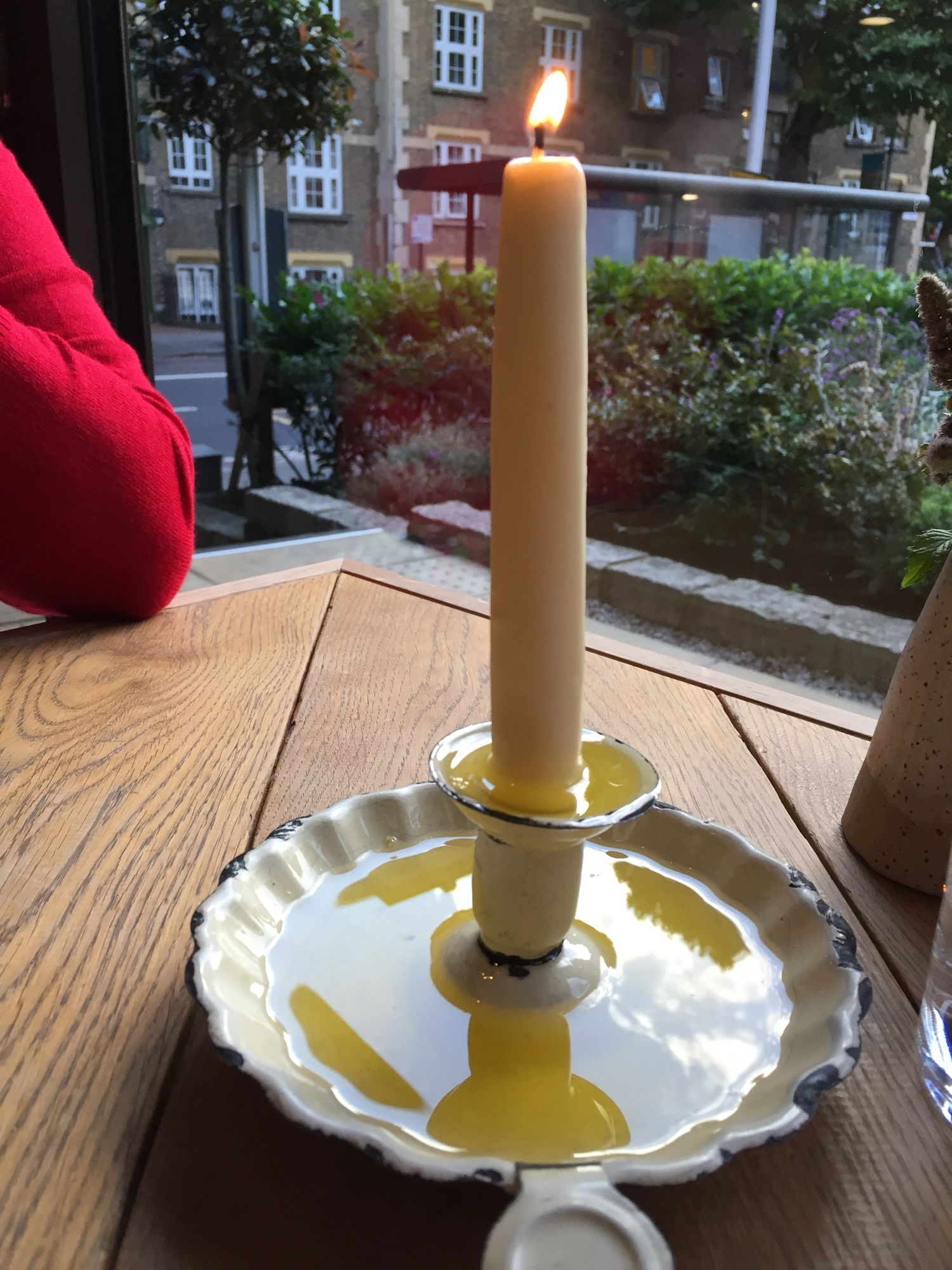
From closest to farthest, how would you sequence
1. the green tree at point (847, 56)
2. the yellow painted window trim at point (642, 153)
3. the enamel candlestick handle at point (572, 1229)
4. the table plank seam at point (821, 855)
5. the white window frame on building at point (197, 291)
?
the enamel candlestick handle at point (572, 1229) → the table plank seam at point (821, 855) → the green tree at point (847, 56) → the yellow painted window trim at point (642, 153) → the white window frame on building at point (197, 291)

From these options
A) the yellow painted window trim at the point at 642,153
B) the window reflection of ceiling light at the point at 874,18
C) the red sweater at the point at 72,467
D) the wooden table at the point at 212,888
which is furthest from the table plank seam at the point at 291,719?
the window reflection of ceiling light at the point at 874,18

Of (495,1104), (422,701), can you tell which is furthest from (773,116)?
(495,1104)

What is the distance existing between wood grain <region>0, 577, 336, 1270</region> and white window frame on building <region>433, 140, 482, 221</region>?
1.16m

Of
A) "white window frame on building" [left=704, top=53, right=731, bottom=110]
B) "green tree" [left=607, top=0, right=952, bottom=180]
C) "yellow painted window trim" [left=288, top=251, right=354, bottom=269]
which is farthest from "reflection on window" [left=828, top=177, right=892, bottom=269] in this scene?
"yellow painted window trim" [left=288, top=251, right=354, bottom=269]

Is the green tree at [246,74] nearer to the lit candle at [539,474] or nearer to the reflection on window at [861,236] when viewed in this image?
the reflection on window at [861,236]

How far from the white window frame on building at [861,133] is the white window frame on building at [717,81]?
20 cm

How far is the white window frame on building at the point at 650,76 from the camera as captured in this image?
150cm

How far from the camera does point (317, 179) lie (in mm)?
1775

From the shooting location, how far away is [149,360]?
5.82ft

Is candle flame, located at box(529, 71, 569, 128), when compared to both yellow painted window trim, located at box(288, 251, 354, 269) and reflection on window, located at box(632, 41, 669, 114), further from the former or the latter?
yellow painted window trim, located at box(288, 251, 354, 269)

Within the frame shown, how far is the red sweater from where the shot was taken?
76 centimetres

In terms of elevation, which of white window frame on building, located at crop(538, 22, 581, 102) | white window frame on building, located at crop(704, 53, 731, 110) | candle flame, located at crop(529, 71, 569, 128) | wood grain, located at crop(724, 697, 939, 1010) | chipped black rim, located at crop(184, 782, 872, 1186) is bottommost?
wood grain, located at crop(724, 697, 939, 1010)

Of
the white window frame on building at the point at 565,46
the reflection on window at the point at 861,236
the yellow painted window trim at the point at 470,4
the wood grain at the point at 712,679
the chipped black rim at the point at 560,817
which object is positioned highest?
the yellow painted window trim at the point at 470,4

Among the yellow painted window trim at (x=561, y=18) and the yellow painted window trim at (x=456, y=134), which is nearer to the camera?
the yellow painted window trim at (x=561, y=18)
